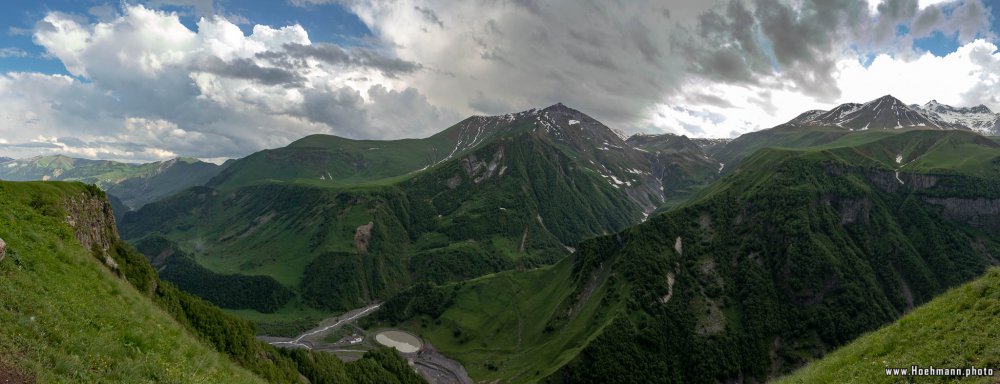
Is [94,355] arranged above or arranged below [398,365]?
above

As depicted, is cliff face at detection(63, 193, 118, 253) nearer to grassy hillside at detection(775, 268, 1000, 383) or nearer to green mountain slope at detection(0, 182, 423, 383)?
green mountain slope at detection(0, 182, 423, 383)

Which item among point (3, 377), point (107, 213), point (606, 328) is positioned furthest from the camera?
point (606, 328)

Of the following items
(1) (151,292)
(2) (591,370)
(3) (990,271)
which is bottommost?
(2) (591,370)

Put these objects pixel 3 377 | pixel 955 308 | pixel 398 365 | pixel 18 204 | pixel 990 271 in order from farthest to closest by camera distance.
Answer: pixel 398 365 → pixel 18 204 → pixel 990 271 → pixel 955 308 → pixel 3 377

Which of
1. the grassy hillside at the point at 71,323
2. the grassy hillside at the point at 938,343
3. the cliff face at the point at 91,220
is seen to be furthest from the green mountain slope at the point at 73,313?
the grassy hillside at the point at 938,343

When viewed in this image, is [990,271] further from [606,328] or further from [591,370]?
[606,328]

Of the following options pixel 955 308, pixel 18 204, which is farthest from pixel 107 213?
pixel 955 308
